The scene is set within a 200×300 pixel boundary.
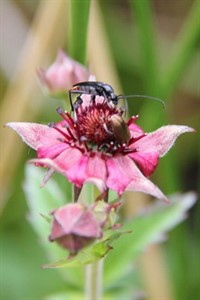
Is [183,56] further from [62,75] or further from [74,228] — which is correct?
[74,228]

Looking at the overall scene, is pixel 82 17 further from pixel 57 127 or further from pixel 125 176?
pixel 125 176

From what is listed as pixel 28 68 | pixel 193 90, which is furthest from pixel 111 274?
pixel 193 90

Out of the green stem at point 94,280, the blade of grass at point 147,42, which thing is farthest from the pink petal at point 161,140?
the blade of grass at point 147,42

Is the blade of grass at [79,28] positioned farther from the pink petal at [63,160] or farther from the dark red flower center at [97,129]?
the pink petal at [63,160]

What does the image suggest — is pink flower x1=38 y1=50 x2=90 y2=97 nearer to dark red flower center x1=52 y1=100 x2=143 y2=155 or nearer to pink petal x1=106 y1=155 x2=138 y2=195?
dark red flower center x1=52 y1=100 x2=143 y2=155

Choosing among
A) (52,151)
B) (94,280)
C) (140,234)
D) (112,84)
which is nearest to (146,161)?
(52,151)

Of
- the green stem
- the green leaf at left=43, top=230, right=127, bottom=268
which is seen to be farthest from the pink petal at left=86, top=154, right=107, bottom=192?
the green stem
